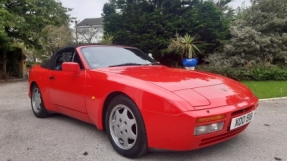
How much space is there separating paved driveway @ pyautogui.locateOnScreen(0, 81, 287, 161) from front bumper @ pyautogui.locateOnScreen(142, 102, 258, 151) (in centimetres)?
34

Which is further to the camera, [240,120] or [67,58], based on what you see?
[67,58]

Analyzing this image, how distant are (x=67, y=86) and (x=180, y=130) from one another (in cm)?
204

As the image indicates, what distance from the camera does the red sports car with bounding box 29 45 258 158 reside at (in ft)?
7.64

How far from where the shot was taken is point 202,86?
2.73m

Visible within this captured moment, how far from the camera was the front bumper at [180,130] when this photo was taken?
2262mm

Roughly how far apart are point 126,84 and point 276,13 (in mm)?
12339

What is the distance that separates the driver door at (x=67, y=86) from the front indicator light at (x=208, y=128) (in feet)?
5.56

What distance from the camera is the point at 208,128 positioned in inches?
91.7

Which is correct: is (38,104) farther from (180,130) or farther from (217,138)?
(217,138)

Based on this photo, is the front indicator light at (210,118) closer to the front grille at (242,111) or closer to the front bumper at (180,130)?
the front bumper at (180,130)

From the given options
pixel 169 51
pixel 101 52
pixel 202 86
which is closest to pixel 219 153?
pixel 202 86

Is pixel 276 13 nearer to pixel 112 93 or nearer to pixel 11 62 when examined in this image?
pixel 112 93

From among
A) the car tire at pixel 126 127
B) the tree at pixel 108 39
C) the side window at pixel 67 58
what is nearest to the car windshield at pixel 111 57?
the side window at pixel 67 58

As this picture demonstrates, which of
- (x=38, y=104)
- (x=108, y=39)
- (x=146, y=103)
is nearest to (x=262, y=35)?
(x=108, y=39)
